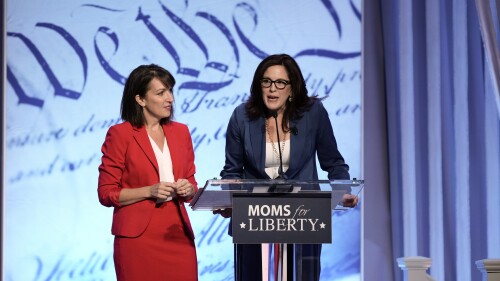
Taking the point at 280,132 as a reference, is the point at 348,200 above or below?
below

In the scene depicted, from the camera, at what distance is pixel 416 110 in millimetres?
5207

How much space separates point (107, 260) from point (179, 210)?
6.26 ft

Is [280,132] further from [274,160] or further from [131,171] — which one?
[131,171]

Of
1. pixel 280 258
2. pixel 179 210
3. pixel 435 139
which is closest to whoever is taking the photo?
pixel 280 258

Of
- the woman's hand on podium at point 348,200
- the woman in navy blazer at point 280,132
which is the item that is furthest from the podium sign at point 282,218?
the woman in navy blazer at point 280,132

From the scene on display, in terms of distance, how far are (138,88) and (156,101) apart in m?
0.10

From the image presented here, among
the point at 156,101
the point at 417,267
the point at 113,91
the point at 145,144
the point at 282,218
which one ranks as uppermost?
the point at 113,91

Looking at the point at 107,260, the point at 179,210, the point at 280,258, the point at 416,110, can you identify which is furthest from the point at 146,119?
the point at 416,110

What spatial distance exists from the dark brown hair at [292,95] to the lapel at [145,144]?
43 cm

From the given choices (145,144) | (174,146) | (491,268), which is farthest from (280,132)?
(491,268)

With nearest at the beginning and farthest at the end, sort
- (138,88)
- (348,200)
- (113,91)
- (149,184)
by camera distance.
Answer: (348,200) → (149,184) → (138,88) → (113,91)

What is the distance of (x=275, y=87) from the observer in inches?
133

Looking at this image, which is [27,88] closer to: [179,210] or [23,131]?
[23,131]

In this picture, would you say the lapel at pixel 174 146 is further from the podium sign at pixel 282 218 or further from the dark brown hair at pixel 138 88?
the podium sign at pixel 282 218
